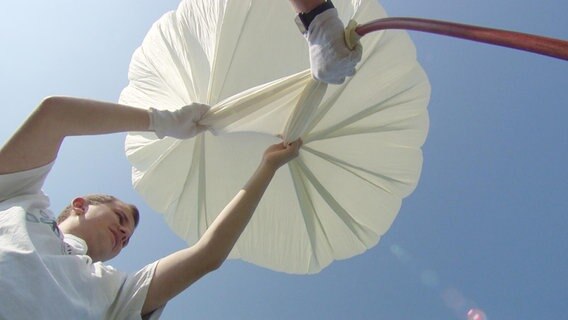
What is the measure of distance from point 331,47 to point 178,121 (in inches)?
35.2

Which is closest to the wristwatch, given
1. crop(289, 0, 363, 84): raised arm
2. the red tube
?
crop(289, 0, 363, 84): raised arm

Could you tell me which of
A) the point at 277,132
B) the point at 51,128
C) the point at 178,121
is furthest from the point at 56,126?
the point at 277,132

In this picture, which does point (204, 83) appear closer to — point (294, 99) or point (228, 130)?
point (228, 130)

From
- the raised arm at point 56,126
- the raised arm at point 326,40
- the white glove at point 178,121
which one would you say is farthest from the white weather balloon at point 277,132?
the raised arm at point 56,126

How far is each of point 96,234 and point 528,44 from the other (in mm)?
1992

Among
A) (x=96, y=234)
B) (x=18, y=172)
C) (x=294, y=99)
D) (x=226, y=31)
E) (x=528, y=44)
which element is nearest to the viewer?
(x=528, y=44)

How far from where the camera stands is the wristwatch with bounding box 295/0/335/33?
6.59ft

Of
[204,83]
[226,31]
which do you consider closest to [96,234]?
[204,83]

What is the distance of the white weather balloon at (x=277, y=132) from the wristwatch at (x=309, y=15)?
407 mm

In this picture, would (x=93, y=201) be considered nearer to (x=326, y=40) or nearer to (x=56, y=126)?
(x=56, y=126)

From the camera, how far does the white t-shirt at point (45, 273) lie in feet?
4.93

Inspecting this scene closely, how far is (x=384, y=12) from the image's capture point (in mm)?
2543

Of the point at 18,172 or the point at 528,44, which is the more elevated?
the point at 528,44

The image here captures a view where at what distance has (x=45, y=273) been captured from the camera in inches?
62.2
